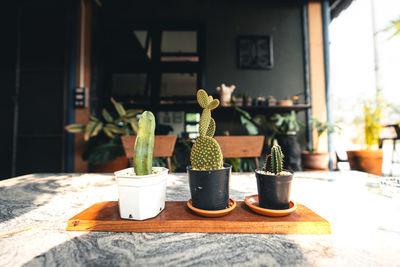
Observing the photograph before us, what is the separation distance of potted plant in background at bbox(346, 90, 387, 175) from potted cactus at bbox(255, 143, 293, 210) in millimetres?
2404

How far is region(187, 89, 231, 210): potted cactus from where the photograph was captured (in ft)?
1.29

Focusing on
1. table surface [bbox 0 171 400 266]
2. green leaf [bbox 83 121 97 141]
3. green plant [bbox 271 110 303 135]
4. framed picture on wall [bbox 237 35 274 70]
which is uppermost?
framed picture on wall [bbox 237 35 274 70]

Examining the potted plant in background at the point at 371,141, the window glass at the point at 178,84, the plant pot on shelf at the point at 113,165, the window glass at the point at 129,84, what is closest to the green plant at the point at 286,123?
the potted plant in background at the point at 371,141

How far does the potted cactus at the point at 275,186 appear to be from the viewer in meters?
0.39

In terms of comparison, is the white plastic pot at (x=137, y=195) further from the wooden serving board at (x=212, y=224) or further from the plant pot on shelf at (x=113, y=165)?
the plant pot on shelf at (x=113, y=165)

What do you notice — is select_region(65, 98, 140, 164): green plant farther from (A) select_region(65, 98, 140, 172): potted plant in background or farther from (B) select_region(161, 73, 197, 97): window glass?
(B) select_region(161, 73, 197, 97): window glass

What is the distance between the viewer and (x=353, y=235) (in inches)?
13.5

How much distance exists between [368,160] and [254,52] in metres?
2.27

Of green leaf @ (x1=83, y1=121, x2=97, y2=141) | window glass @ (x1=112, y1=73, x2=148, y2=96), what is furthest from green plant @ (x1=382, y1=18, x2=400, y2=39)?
green leaf @ (x1=83, y1=121, x2=97, y2=141)

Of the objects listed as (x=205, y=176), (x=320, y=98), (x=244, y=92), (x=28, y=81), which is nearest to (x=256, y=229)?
(x=205, y=176)

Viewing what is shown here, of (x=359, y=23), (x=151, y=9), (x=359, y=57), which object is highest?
(x=151, y=9)

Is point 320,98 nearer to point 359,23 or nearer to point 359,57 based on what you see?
point 359,57

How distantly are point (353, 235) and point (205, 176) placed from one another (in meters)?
0.30

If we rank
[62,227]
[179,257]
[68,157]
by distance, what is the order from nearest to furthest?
[179,257] → [62,227] → [68,157]
